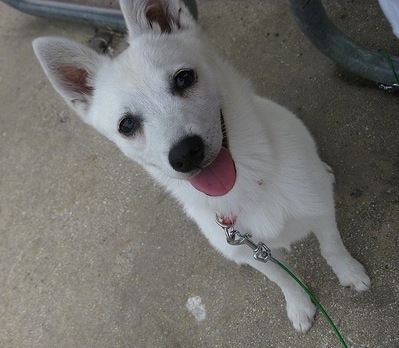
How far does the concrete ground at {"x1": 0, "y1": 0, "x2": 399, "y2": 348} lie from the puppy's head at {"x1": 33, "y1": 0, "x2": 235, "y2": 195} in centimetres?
106

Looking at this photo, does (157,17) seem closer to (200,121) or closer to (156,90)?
(156,90)

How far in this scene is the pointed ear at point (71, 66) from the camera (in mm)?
2084

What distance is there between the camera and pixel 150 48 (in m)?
2.06

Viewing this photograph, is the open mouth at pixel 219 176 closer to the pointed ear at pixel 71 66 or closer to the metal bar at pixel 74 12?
the pointed ear at pixel 71 66

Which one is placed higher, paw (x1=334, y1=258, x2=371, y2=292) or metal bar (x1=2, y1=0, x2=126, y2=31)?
metal bar (x1=2, y1=0, x2=126, y2=31)

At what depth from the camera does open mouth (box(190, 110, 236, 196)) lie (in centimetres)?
196

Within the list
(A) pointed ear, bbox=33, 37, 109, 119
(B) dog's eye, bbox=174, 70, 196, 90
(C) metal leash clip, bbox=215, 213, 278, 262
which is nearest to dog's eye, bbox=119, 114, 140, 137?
(B) dog's eye, bbox=174, 70, 196, 90

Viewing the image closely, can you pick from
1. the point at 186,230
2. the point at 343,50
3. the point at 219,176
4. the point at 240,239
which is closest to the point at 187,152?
the point at 219,176

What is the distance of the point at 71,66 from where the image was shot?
2.21m

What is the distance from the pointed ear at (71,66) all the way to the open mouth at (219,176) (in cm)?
68

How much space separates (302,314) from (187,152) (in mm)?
1294

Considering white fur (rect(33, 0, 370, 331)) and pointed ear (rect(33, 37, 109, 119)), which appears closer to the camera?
white fur (rect(33, 0, 370, 331))

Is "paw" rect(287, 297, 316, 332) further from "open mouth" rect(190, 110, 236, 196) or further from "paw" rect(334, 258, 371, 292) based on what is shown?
"open mouth" rect(190, 110, 236, 196)

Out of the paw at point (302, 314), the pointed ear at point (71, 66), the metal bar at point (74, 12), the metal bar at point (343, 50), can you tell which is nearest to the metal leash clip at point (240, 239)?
the paw at point (302, 314)
